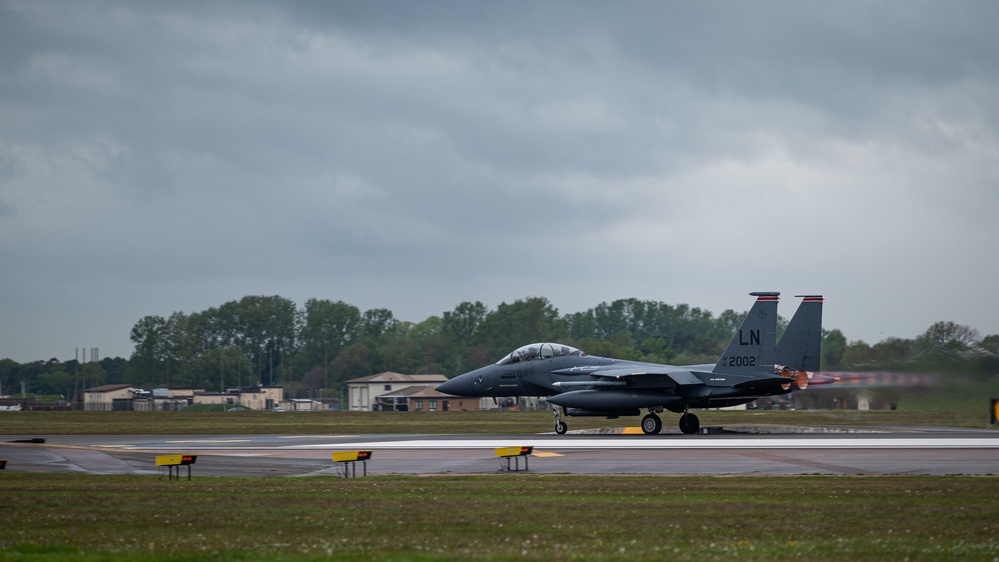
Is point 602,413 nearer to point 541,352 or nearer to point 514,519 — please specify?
point 541,352

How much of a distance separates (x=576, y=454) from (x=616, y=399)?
1037cm

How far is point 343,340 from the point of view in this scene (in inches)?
5950

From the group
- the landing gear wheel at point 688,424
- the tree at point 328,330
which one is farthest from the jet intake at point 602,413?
the tree at point 328,330

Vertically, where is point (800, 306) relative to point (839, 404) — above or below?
above

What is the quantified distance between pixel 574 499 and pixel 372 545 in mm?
4866

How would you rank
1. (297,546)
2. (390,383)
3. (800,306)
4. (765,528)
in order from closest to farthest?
(297,546), (765,528), (800,306), (390,383)

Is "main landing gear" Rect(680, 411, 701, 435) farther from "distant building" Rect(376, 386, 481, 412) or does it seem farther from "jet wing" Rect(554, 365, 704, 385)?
"distant building" Rect(376, 386, 481, 412)

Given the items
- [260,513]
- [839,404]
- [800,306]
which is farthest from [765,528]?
[839,404]

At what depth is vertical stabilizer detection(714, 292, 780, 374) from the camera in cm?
3425

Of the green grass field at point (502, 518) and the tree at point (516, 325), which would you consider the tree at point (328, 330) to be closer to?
the tree at point (516, 325)

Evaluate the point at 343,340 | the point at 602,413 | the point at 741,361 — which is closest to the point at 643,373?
the point at 602,413

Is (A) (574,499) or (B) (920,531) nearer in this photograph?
(B) (920,531)

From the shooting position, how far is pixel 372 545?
1147 cm

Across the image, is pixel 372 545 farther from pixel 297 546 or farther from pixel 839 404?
pixel 839 404
